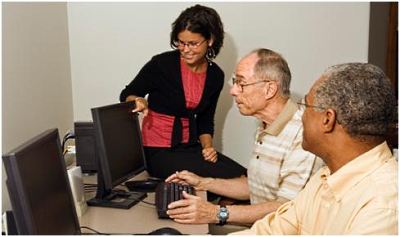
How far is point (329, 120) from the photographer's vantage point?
1216 mm

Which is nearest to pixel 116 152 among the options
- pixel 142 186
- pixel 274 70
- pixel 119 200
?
pixel 119 200

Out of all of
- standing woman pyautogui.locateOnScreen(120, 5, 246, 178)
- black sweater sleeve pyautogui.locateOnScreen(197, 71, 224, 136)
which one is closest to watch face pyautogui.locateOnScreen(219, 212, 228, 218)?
standing woman pyautogui.locateOnScreen(120, 5, 246, 178)

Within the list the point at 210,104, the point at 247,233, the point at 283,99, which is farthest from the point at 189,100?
the point at 247,233

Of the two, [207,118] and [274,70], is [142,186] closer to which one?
[207,118]

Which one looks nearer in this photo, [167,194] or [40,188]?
[40,188]

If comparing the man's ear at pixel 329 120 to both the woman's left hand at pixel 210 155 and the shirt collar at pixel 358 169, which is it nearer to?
the shirt collar at pixel 358 169

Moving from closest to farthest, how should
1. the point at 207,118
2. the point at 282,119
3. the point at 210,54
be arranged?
the point at 282,119 → the point at 210,54 → the point at 207,118

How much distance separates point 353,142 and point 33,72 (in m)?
1.69

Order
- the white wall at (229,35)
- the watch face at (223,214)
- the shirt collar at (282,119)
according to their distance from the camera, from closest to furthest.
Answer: the watch face at (223,214) < the shirt collar at (282,119) < the white wall at (229,35)

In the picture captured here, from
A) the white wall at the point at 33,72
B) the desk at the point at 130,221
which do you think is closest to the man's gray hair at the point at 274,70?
the desk at the point at 130,221

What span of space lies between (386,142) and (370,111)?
4.6 inches

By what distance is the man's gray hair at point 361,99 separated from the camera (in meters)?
1.17

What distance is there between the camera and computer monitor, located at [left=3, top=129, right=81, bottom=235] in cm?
104

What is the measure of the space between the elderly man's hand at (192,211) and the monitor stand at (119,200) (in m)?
0.23
